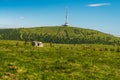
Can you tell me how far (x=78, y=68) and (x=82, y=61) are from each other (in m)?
3.92

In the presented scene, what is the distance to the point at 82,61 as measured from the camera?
3042cm

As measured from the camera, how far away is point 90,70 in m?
26.0

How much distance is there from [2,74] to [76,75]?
680cm

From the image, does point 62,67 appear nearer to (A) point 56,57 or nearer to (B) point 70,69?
(B) point 70,69

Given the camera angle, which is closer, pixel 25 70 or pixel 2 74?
pixel 2 74

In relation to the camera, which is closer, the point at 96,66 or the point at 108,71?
the point at 108,71

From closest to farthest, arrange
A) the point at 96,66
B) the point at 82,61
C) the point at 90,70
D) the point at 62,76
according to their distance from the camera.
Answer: the point at 62,76 < the point at 90,70 < the point at 96,66 < the point at 82,61

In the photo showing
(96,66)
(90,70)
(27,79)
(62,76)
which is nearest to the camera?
(27,79)

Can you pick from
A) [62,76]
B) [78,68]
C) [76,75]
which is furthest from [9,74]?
[78,68]

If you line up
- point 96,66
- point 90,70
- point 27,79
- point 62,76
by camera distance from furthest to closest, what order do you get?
point 96,66, point 90,70, point 62,76, point 27,79

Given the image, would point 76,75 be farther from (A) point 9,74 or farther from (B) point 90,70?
(A) point 9,74

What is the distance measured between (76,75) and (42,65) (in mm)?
4535

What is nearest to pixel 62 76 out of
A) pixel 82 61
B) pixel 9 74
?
pixel 9 74

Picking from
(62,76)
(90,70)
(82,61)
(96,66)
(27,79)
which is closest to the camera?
(27,79)
